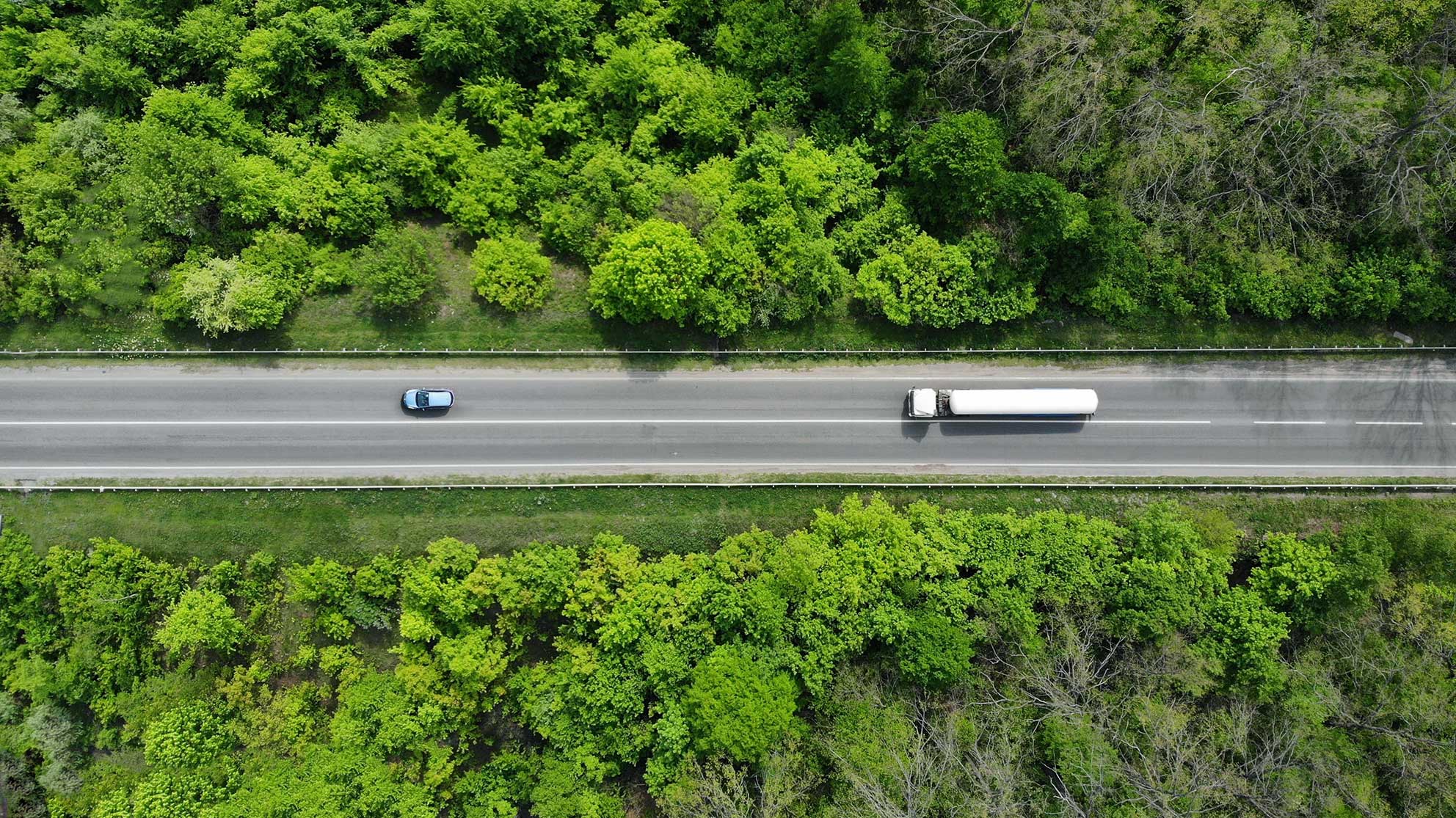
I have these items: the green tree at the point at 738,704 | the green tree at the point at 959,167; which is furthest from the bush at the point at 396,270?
the green tree at the point at 959,167

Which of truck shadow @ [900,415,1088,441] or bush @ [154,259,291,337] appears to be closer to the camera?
bush @ [154,259,291,337]

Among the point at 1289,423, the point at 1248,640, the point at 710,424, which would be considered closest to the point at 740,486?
the point at 710,424

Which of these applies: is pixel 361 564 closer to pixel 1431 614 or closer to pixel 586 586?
pixel 586 586

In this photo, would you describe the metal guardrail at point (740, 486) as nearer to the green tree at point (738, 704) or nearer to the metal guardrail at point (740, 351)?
the metal guardrail at point (740, 351)

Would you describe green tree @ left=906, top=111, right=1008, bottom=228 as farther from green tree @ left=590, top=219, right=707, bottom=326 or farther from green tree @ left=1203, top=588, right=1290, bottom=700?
green tree @ left=1203, top=588, right=1290, bottom=700

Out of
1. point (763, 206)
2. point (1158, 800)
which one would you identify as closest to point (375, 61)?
point (763, 206)

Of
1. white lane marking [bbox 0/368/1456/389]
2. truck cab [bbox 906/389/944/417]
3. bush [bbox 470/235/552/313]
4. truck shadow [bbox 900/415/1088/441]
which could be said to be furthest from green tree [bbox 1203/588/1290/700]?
bush [bbox 470/235/552/313]

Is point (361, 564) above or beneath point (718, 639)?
Result: above
